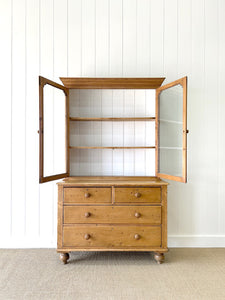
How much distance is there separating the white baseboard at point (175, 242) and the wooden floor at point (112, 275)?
0.09m

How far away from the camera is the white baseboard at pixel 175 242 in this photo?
286cm

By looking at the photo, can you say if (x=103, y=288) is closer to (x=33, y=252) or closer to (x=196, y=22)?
(x=33, y=252)

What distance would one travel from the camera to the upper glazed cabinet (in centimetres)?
248

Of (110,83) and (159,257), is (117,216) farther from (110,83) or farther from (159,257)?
(110,83)

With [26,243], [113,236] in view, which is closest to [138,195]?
[113,236]

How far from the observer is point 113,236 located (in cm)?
240

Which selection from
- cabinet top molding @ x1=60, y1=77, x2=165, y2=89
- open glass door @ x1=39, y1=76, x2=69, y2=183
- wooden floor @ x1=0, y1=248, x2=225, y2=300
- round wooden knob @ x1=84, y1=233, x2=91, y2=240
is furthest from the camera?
open glass door @ x1=39, y1=76, x2=69, y2=183

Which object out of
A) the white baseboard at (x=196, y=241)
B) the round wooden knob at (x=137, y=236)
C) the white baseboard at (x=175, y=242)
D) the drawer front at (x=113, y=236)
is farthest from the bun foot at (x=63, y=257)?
the white baseboard at (x=196, y=241)

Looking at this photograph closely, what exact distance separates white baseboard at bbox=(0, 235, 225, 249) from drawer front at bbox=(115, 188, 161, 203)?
77 cm

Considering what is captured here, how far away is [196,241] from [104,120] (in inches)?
70.4

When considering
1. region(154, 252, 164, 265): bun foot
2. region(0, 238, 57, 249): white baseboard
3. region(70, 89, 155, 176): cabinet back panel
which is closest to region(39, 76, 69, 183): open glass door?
region(70, 89, 155, 176): cabinet back panel

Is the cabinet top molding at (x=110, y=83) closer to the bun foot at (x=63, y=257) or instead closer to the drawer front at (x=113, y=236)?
the drawer front at (x=113, y=236)

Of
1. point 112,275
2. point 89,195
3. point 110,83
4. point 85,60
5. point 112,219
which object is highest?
point 85,60

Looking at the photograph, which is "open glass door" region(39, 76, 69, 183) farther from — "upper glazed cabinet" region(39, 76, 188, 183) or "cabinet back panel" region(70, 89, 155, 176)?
"cabinet back panel" region(70, 89, 155, 176)
